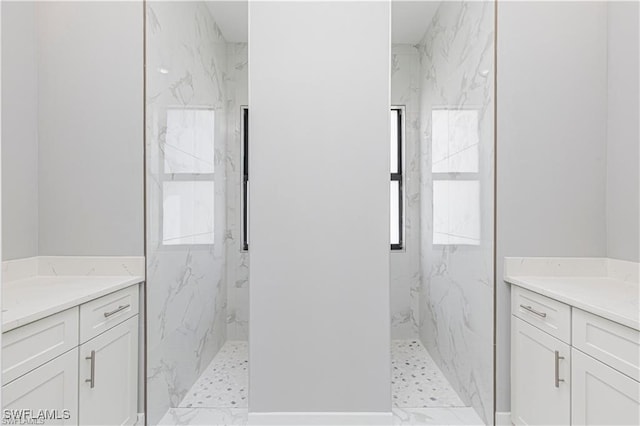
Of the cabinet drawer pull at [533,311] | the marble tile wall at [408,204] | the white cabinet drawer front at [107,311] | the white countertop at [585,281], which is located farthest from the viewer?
the marble tile wall at [408,204]

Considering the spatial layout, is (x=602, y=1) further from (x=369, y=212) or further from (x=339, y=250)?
(x=339, y=250)

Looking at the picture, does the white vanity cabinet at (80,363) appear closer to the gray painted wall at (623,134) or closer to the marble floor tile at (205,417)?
the marble floor tile at (205,417)

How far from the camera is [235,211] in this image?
3.58 m

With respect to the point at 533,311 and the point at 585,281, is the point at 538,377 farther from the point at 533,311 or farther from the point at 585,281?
the point at 585,281

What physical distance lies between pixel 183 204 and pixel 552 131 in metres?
2.20

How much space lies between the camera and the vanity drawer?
1.63m

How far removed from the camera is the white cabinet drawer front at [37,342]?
1246 mm

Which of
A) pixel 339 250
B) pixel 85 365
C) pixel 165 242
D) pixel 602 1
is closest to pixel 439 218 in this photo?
pixel 339 250

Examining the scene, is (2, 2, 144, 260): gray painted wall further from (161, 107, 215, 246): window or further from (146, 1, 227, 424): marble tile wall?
(161, 107, 215, 246): window

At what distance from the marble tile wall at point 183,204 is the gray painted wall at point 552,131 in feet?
6.09

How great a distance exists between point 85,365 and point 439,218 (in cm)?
249

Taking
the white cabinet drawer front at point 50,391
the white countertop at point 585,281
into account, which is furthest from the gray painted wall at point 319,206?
the white cabinet drawer front at point 50,391

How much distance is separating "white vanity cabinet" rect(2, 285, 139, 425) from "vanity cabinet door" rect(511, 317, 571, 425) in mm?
1948

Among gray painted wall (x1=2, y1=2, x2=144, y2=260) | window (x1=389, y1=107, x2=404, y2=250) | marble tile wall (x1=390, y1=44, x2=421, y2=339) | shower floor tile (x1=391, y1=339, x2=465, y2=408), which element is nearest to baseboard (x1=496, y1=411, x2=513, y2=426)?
shower floor tile (x1=391, y1=339, x2=465, y2=408)
